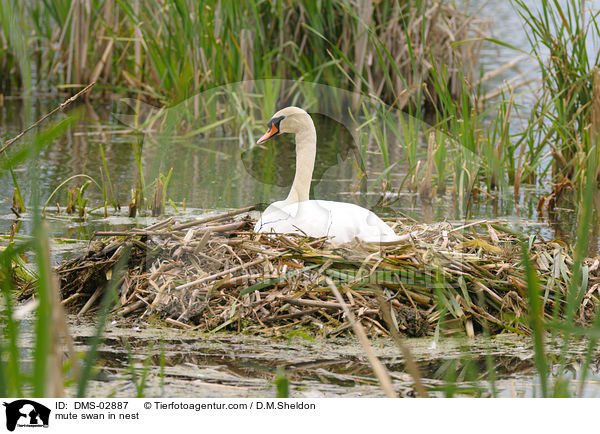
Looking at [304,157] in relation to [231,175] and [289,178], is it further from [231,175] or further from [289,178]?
[231,175]

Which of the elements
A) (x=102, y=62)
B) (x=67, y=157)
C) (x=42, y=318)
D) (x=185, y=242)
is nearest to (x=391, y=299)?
(x=185, y=242)

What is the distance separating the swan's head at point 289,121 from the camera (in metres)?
4.60

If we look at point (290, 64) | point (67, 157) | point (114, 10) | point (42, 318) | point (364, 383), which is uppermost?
point (114, 10)

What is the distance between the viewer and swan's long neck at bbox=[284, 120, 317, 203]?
15.1 ft

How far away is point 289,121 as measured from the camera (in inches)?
182

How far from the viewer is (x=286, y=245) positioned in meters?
3.77

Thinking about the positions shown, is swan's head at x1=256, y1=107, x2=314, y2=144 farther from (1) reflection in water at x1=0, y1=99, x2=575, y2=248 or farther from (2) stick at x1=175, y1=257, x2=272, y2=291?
(2) stick at x1=175, y1=257, x2=272, y2=291

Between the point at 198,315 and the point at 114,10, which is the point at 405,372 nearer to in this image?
the point at 198,315

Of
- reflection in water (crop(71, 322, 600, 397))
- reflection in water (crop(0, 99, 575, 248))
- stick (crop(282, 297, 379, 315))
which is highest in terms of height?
reflection in water (crop(0, 99, 575, 248))

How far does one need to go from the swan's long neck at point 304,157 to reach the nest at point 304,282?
711 mm
